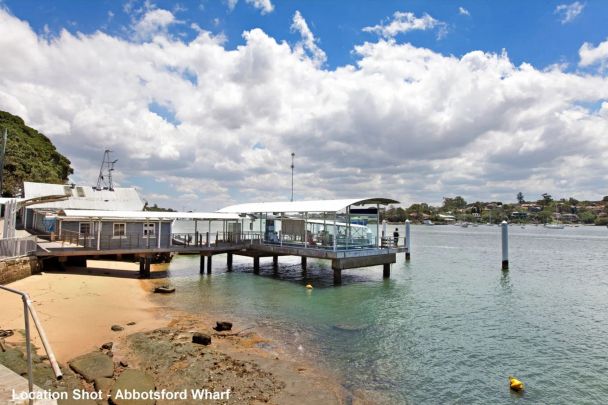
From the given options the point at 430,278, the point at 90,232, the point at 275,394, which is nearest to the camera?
the point at 275,394

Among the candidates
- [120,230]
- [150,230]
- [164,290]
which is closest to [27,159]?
[120,230]

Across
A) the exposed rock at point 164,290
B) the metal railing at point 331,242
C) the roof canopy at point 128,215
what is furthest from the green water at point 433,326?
the roof canopy at point 128,215

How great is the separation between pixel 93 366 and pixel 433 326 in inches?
561

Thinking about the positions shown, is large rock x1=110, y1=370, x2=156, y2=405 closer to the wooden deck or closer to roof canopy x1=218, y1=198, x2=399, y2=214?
the wooden deck

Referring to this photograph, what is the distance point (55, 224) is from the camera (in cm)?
3491

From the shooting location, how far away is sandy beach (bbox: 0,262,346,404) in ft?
34.8

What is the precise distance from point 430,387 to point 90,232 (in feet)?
92.3

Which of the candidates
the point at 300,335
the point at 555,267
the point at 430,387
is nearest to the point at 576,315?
the point at 430,387

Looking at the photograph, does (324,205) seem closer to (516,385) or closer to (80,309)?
(80,309)

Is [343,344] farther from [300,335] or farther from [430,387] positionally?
[430,387]

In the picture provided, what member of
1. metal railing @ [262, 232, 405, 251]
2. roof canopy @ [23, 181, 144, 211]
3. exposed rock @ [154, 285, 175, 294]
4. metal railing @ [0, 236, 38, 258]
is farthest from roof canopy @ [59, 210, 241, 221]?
roof canopy @ [23, 181, 144, 211]

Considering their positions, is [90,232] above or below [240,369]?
above

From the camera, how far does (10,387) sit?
6.89 m

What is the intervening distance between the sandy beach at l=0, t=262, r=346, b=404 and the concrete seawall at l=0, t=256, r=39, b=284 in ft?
2.20
